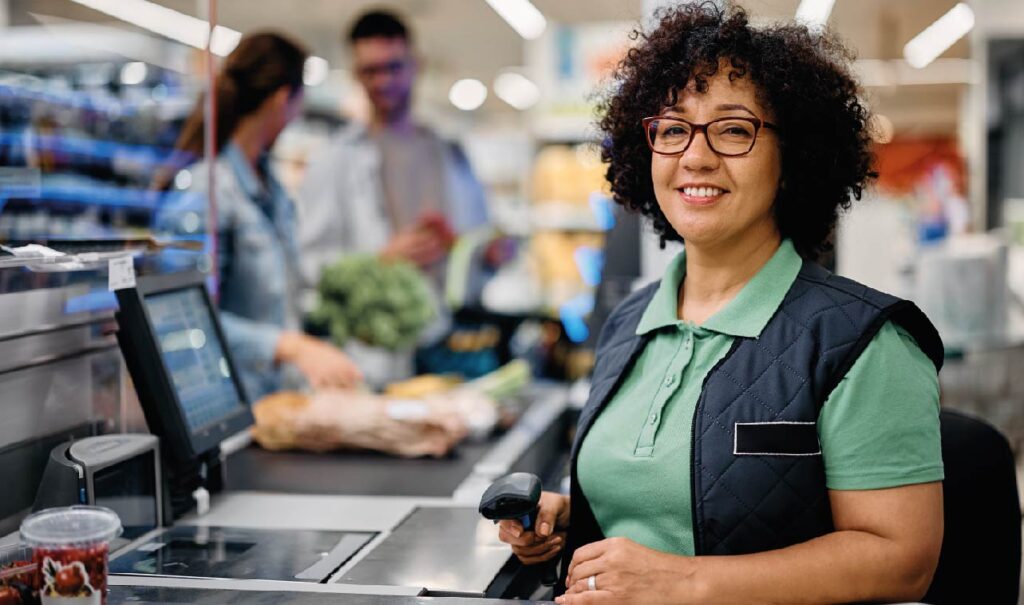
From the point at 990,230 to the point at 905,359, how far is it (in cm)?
727

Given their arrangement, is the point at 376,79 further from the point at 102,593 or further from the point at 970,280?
the point at 102,593

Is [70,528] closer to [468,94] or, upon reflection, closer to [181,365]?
[181,365]

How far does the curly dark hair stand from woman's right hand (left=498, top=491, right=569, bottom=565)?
65cm

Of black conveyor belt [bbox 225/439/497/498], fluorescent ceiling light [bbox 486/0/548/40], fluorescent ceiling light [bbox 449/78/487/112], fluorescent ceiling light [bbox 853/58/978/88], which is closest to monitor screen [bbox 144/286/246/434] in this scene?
black conveyor belt [bbox 225/439/497/498]

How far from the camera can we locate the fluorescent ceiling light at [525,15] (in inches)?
256

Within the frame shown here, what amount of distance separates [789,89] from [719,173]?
0.60ft

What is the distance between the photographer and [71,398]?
202cm

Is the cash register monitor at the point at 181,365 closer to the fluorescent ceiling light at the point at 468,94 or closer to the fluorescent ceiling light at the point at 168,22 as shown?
the fluorescent ceiling light at the point at 168,22

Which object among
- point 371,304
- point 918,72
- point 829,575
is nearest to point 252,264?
point 371,304

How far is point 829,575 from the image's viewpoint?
1.42 metres

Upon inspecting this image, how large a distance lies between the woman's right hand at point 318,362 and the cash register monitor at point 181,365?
900 millimetres

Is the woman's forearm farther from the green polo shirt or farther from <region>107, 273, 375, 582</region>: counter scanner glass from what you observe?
<region>107, 273, 375, 582</region>: counter scanner glass

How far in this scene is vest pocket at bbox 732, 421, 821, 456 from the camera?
1.49 metres

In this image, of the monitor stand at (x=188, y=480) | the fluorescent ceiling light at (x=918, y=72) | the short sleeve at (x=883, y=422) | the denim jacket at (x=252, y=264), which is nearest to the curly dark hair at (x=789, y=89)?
the short sleeve at (x=883, y=422)
